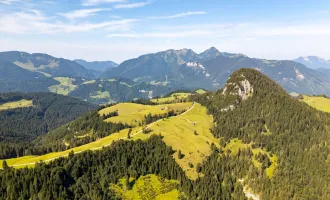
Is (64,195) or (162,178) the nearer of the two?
(64,195)

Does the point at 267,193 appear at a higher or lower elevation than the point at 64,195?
lower

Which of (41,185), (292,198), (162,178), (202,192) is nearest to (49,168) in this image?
(41,185)

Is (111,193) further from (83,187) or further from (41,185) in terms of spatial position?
(41,185)

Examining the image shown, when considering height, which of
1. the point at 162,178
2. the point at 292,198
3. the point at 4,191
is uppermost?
the point at 4,191

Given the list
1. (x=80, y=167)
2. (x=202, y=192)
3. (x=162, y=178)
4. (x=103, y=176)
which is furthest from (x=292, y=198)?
(x=80, y=167)

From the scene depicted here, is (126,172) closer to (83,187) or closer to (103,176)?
(103,176)

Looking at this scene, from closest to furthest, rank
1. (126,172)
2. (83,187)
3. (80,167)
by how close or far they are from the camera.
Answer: (83,187)
(80,167)
(126,172)

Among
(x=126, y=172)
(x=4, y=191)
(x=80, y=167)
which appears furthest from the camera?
(x=126, y=172)
